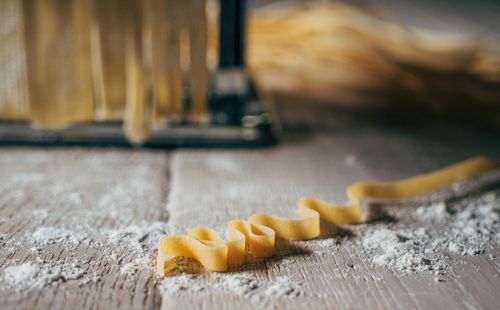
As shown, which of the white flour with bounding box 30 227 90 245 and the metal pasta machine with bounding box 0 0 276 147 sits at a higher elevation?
the metal pasta machine with bounding box 0 0 276 147

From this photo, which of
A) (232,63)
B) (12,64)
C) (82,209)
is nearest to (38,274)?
(82,209)

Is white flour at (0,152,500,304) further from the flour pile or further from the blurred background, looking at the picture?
the blurred background

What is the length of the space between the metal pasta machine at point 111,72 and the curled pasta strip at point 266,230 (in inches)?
16.3

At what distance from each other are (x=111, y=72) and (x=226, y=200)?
44cm

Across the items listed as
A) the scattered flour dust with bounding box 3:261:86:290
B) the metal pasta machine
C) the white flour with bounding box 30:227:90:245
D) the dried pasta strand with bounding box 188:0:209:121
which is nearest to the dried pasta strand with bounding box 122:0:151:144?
the metal pasta machine

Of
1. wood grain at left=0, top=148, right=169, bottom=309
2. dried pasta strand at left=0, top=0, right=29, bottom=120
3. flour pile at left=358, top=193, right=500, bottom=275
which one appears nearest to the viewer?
wood grain at left=0, top=148, right=169, bottom=309

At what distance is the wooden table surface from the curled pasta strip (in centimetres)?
3


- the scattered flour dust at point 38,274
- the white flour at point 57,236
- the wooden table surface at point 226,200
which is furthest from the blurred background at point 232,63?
the scattered flour dust at point 38,274

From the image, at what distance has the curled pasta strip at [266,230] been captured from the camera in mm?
744

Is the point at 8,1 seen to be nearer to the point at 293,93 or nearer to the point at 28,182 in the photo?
Result: the point at 28,182

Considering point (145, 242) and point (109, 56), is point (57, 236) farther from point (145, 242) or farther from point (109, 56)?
point (109, 56)

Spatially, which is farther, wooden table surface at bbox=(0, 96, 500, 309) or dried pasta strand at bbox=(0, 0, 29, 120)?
dried pasta strand at bbox=(0, 0, 29, 120)

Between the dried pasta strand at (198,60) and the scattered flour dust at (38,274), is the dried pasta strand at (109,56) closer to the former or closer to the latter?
the dried pasta strand at (198,60)

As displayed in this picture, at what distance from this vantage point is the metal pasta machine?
120cm
